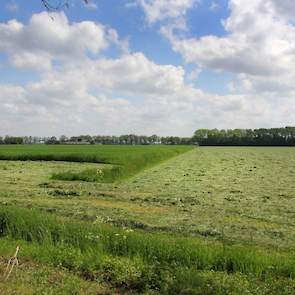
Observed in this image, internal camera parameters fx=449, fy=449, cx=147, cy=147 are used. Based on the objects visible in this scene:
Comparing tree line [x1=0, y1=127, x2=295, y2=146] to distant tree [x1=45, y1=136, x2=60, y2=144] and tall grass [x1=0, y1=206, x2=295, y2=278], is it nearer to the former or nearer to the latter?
distant tree [x1=45, y1=136, x2=60, y2=144]

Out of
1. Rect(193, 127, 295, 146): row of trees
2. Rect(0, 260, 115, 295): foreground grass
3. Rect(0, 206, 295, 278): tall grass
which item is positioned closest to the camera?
Rect(0, 260, 115, 295): foreground grass

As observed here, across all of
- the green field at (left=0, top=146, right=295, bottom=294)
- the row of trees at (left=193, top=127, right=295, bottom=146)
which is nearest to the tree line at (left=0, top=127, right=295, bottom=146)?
the row of trees at (left=193, top=127, right=295, bottom=146)

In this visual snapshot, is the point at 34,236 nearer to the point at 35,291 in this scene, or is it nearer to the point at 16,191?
the point at 35,291

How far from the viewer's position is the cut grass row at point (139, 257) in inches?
275

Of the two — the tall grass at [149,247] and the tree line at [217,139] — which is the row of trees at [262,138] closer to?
the tree line at [217,139]

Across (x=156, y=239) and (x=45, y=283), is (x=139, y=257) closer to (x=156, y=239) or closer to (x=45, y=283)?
(x=156, y=239)

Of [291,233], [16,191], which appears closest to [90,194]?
[16,191]

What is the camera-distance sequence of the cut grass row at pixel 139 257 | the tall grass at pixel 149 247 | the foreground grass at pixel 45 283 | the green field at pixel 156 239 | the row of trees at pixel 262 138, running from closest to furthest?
the foreground grass at pixel 45 283 → the green field at pixel 156 239 → the cut grass row at pixel 139 257 → the tall grass at pixel 149 247 → the row of trees at pixel 262 138

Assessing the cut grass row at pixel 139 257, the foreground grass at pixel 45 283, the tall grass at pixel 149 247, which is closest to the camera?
the foreground grass at pixel 45 283

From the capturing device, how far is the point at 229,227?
11.5m

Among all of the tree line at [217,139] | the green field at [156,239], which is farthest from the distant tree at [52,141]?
the green field at [156,239]

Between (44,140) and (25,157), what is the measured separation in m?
107

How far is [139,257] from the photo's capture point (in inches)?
319

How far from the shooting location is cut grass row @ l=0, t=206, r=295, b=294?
23.0 feet
